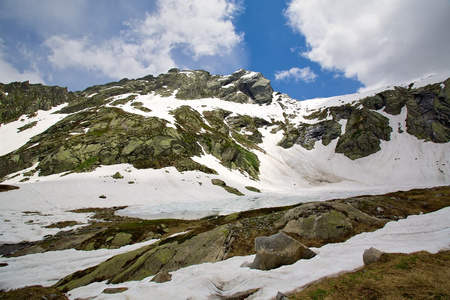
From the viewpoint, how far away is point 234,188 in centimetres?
7175

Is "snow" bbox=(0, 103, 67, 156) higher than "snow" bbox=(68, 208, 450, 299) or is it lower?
higher

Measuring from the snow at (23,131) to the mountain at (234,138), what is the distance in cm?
79

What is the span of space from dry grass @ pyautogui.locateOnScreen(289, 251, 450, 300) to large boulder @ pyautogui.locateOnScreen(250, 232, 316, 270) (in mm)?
2896

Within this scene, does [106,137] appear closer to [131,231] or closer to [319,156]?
[131,231]

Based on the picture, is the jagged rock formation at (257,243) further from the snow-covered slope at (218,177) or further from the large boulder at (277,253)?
the snow-covered slope at (218,177)

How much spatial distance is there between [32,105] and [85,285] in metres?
194

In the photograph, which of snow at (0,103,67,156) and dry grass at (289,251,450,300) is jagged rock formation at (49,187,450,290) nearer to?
dry grass at (289,251,450,300)

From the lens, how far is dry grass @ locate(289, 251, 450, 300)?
6.47m

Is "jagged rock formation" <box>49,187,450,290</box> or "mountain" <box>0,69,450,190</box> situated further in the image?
"mountain" <box>0,69,450,190</box>

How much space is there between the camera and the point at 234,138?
5369 inches

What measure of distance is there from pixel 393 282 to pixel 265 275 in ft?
15.7

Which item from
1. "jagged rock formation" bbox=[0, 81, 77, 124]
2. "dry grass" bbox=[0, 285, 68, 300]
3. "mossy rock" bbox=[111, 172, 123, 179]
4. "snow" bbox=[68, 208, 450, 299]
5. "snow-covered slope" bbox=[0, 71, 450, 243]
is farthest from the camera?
"jagged rock formation" bbox=[0, 81, 77, 124]

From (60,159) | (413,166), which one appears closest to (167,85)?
(60,159)

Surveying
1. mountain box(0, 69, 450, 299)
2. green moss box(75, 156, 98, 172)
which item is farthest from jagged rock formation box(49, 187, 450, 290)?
green moss box(75, 156, 98, 172)
